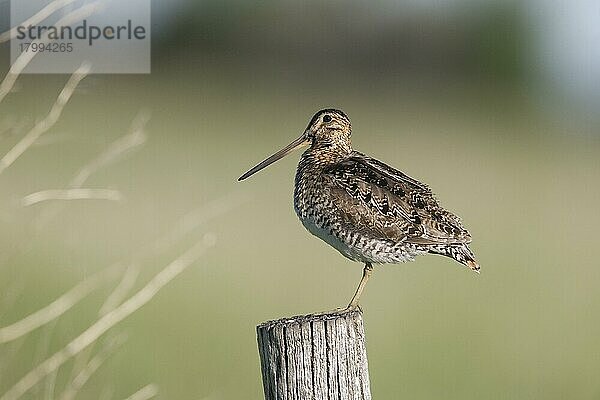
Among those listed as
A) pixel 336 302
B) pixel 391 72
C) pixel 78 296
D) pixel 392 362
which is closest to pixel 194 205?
pixel 336 302

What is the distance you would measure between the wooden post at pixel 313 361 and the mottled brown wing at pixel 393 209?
3.91 ft

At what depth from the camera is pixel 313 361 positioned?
322 centimetres

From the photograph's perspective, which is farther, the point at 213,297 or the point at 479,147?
the point at 479,147

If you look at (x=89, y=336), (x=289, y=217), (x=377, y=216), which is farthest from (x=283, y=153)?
(x=289, y=217)

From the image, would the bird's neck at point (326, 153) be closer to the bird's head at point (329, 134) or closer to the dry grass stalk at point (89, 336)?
the bird's head at point (329, 134)

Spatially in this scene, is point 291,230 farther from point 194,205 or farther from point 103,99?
point 103,99

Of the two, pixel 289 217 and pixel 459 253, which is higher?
pixel 289 217

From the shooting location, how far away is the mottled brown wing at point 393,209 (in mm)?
4410

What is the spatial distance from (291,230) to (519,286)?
194 cm

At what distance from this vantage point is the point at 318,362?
127 inches

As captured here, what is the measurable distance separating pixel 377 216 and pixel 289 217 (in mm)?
5879

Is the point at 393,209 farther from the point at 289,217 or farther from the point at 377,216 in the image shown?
the point at 289,217

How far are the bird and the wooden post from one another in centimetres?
103

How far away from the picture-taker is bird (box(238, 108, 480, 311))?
14.5 ft
